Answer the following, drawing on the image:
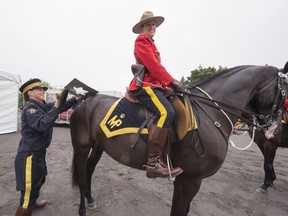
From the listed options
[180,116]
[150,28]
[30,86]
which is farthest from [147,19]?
[30,86]

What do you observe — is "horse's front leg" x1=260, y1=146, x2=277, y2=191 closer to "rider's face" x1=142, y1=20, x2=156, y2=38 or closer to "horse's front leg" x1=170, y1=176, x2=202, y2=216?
"horse's front leg" x1=170, y1=176, x2=202, y2=216

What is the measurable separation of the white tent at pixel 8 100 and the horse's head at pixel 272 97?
10.7 meters

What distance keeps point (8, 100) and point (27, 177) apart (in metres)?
9.49

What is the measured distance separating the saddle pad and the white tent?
30.3 ft

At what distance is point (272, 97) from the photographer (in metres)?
2.54

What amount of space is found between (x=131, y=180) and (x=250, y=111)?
296 cm

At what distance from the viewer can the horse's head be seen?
2516mm

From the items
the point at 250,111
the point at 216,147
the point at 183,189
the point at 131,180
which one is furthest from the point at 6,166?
the point at 250,111

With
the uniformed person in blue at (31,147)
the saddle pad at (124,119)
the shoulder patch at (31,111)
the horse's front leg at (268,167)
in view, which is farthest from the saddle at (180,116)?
the horse's front leg at (268,167)

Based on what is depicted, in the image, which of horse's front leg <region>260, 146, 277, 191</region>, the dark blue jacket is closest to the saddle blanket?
the dark blue jacket

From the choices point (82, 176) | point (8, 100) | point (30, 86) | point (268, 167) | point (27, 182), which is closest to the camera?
point (27, 182)

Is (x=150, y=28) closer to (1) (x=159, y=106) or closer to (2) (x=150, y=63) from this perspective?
(2) (x=150, y=63)

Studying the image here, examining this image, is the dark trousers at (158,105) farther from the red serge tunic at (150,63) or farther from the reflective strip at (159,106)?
the red serge tunic at (150,63)

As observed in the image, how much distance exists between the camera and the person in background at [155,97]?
2.27 metres
